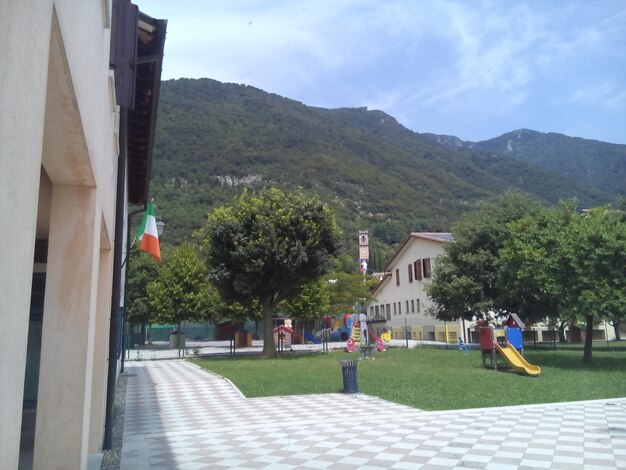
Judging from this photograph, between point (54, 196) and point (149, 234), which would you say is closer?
point (54, 196)

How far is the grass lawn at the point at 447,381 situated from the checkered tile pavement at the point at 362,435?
39.2 inches

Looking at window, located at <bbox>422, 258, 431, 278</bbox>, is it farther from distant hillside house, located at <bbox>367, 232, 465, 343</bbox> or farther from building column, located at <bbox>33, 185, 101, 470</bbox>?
building column, located at <bbox>33, 185, 101, 470</bbox>

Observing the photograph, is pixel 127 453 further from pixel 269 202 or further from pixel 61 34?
pixel 269 202

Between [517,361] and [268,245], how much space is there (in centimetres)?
1223

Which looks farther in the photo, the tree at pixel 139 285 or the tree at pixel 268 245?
the tree at pixel 139 285

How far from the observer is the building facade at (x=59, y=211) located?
190 cm

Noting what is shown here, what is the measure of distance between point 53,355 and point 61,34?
308 cm

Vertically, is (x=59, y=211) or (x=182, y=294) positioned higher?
(x=182, y=294)

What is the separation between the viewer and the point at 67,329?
4.80 metres

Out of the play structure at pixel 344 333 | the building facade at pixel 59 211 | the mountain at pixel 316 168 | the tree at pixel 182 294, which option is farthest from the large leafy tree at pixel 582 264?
the mountain at pixel 316 168

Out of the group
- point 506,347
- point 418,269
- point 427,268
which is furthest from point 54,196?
point 418,269

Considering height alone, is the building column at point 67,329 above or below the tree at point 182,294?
below

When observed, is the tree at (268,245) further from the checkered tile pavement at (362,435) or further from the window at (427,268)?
the window at (427,268)

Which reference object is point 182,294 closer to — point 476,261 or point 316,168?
point 476,261
